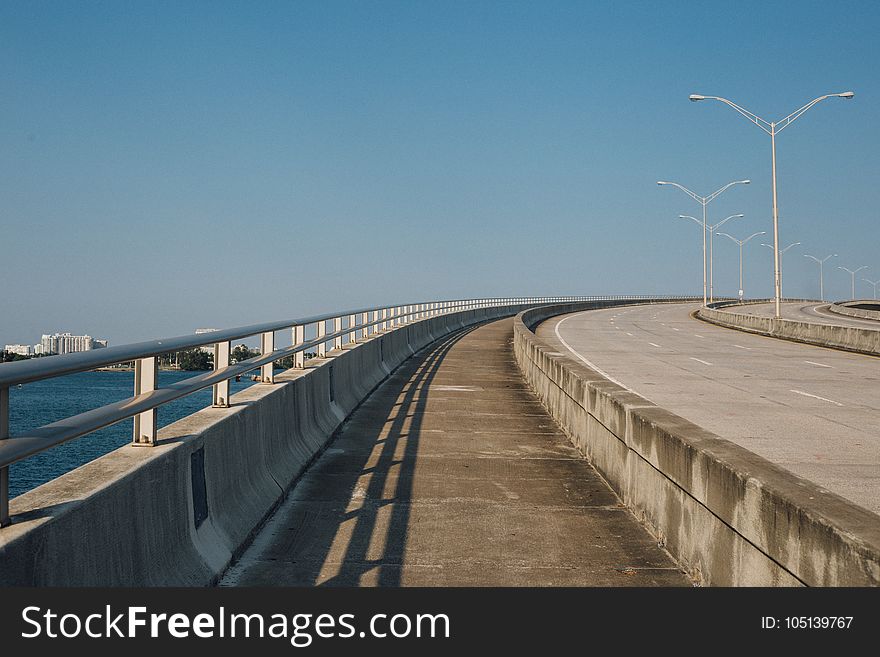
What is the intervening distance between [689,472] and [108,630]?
181 inches

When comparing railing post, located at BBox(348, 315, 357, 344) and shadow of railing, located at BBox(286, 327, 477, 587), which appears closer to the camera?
shadow of railing, located at BBox(286, 327, 477, 587)

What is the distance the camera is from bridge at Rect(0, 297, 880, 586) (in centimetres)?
509

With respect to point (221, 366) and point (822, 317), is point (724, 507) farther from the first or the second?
point (822, 317)

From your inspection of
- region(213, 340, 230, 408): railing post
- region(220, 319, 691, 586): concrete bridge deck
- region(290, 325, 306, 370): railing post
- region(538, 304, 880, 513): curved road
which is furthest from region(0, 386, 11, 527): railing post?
region(290, 325, 306, 370): railing post

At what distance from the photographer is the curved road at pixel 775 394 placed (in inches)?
436

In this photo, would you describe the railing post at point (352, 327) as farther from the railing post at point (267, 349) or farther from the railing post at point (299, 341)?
the railing post at point (267, 349)

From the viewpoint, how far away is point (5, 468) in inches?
175

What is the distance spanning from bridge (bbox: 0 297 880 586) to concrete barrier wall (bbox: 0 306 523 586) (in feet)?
0.06

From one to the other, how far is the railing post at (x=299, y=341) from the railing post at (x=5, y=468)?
7873 mm

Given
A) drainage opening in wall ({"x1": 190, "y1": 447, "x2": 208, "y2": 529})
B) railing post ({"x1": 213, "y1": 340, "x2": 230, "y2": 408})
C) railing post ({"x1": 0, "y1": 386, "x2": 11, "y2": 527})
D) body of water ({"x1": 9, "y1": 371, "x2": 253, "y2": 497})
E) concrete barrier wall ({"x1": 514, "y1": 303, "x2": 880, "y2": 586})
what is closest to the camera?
railing post ({"x1": 0, "y1": 386, "x2": 11, "y2": 527})

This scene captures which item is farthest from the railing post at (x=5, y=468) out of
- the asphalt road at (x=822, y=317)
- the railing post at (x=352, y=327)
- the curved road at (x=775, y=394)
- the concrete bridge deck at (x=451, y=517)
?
the asphalt road at (x=822, y=317)

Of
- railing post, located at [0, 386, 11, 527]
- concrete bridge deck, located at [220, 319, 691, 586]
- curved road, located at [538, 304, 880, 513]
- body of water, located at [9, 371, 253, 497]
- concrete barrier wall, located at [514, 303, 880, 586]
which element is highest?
railing post, located at [0, 386, 11, 527]

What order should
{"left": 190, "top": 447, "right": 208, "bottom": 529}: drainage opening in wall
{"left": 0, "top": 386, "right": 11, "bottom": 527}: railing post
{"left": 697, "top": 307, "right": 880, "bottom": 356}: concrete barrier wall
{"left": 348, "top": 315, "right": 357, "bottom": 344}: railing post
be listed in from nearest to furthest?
{"left": 0, "top": 386, "right": 11, "bottom": 527}: railing post → {"left": 190, "top": 447, "right": 208, "bottom": 529}: drainage opening in wall → {"left": 348, "top": 315, "right": 357, "bottom": 344}: railing post → {"left": 697, "top": 307, "right": 880, "bottom": 356}: concrete barrier wall

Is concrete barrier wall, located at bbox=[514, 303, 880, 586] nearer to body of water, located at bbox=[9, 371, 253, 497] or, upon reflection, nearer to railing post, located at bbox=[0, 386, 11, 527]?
railing post, located at bbox=[0, 386, 11, 527]
